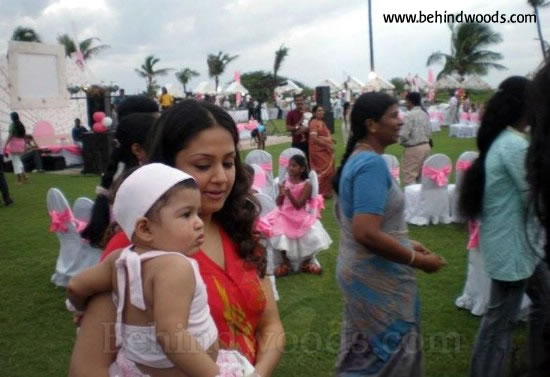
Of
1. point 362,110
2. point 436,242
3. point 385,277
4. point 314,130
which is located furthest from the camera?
point 314,130

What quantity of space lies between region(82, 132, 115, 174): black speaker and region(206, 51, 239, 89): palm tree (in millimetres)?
33644

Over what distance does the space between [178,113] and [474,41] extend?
4014 centimetres

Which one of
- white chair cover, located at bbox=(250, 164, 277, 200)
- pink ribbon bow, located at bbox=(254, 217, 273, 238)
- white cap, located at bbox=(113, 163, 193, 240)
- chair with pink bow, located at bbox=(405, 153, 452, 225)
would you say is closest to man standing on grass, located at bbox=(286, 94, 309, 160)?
white chair cover, located at bbox=(250, 164, 277, 200)

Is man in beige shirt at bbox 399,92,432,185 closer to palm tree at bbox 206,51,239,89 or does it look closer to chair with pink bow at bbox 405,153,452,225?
chair with pink bow at bbox 405,153,452,225

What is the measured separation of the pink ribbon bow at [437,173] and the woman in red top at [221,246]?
6305mm

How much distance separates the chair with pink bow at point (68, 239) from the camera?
5.66 metres

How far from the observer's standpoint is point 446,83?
37.4m

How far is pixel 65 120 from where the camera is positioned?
19828 millimetres

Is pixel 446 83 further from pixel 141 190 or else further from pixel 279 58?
pixel 141 190

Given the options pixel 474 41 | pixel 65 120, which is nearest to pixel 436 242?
pixel 65 120

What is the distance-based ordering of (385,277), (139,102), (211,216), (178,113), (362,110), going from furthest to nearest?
(139,102), (362,110), (385,277), (211,216), (178,113)

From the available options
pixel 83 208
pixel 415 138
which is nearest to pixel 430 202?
pixel 415 138

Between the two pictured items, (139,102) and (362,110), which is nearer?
(362,110)

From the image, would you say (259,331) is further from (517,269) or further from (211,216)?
(517,269)
